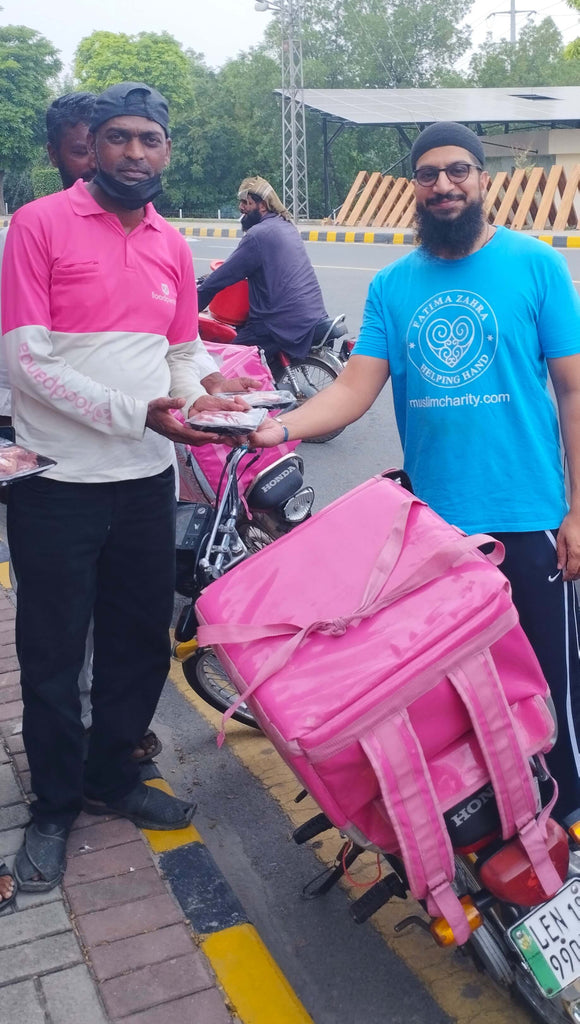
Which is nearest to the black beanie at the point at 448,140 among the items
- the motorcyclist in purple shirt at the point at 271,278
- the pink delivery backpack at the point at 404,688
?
the pink delivery backpack at the point at 404,688

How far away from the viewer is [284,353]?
716 centimetres

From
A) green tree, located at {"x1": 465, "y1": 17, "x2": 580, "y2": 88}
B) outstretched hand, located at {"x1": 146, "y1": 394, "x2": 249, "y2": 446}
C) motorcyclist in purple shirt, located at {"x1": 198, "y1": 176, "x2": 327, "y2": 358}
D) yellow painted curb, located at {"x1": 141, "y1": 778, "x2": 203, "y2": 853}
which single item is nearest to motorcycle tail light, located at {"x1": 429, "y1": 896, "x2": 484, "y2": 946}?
yellow painted curb, located at {"x1": 141, "y1": 778, "x2": 203, "y2": 853}

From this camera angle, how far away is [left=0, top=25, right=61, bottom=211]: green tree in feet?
157

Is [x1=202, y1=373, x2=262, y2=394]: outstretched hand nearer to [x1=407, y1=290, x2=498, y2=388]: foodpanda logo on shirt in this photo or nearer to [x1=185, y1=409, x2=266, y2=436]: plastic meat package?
[x1=185, y1=409, x2=266, y2=436]: plastic meat package

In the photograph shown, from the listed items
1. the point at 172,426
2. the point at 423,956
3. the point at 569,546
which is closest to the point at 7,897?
the point at 423,956

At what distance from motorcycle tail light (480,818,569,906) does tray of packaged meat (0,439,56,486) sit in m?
1.24

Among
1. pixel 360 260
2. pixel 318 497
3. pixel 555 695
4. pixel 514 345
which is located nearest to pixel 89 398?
pixel 514 345

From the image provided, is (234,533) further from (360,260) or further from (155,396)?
(360,260)

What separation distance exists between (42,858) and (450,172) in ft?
6.63

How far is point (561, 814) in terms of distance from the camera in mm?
2545

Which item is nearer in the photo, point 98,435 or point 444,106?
point 98,435

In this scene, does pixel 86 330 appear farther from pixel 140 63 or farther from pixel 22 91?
pixel 140 63

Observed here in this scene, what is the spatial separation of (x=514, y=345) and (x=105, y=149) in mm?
1098

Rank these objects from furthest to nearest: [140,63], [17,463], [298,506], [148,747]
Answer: [140,63] → [298,506] → [148,747] → [17,463]
